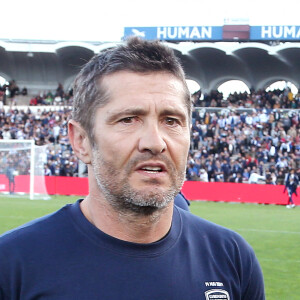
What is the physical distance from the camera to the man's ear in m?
2.30

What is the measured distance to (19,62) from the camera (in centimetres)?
4125

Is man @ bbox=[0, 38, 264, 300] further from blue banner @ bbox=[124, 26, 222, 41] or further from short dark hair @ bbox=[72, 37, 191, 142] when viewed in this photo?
blue banner @ bbox=[124, 26, 222, 41]

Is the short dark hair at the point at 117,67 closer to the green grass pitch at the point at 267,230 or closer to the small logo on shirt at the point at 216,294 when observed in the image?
the small logo on shirt at the point at 216,294

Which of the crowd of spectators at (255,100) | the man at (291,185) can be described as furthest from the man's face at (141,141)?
the crowd of spectators at (255,100)

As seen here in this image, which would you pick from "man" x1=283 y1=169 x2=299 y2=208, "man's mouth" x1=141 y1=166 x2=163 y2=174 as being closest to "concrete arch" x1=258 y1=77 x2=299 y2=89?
"man" x1=283 y1=169 x2=299 y2=208

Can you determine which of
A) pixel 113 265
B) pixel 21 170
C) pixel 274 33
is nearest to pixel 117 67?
pixel 113 265

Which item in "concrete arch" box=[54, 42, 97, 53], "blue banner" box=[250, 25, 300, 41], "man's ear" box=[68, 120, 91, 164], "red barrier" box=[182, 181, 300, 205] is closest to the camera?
"man's ear" box=[68, 120, 91, 164]

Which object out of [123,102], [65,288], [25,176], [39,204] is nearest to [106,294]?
[65,288]

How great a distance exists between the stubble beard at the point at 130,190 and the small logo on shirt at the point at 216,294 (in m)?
0.34

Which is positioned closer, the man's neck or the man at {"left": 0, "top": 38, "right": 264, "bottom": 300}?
the man at {"left": 0, "top": 38, "right": 264, "bottom": 300}

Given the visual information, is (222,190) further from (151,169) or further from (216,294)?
(151,169)

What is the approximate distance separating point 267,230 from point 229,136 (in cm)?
1585

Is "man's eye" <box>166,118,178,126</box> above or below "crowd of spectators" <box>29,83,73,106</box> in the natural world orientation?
below

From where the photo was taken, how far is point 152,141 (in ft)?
6.79
